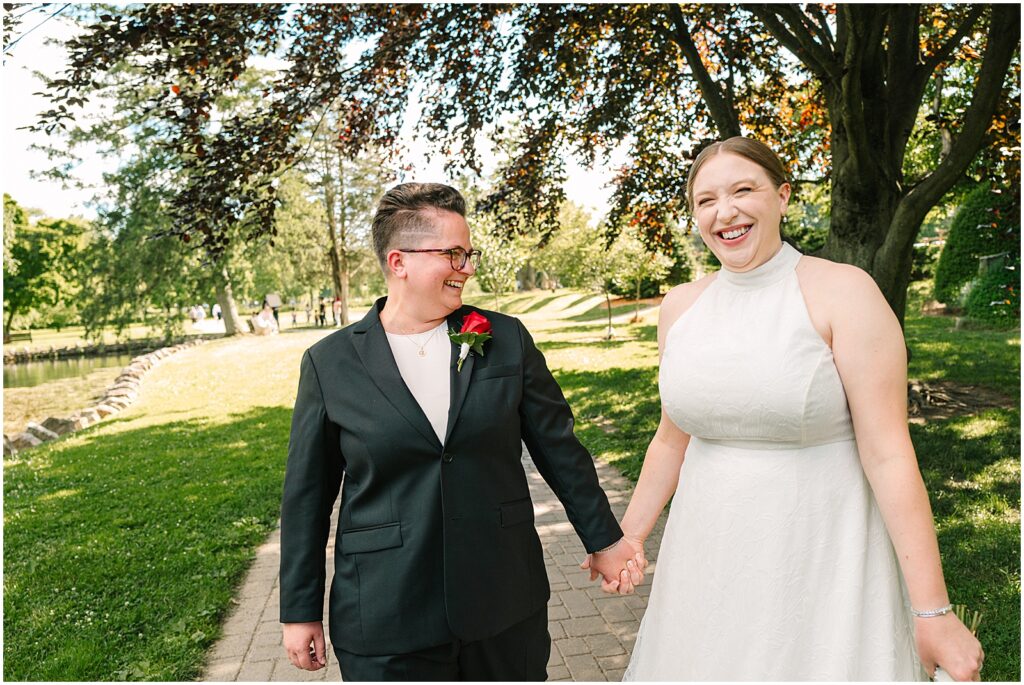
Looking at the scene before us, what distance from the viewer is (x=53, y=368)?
105ft

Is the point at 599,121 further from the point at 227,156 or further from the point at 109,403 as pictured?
the point at 109,403

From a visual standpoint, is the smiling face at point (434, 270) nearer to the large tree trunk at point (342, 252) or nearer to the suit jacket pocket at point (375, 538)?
the suit jacket pocket at point (375, 538)

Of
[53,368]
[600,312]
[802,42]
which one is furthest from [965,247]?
[53,368]

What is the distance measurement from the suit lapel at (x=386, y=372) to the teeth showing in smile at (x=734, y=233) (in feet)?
3.30

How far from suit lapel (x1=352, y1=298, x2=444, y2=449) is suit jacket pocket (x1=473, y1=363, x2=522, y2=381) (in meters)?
0.06

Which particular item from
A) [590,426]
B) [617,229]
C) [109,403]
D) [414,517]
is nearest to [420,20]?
[617,229]

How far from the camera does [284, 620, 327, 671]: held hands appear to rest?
8.45 ft

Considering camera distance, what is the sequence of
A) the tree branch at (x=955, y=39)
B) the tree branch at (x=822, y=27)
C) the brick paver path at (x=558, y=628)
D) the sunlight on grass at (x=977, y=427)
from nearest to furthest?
the brick paver path at (x=558, y=628)
the tree branch at (x=955, y=39)
the tree branch at (x=822, y=27)
the sunlight on grass at (x=977, y=427)

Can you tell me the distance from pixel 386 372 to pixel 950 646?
1955 mm

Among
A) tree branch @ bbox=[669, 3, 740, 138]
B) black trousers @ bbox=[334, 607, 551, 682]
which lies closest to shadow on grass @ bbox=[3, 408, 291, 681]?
black trousers @ bbox=[334, 607, 551, 682]

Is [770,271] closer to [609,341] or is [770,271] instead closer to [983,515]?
[983,515]

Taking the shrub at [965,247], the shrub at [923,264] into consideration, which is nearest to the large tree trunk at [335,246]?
the shrub at [923,264]

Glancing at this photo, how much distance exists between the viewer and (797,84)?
39.0 feet

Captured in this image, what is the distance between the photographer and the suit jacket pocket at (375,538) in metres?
2.47
